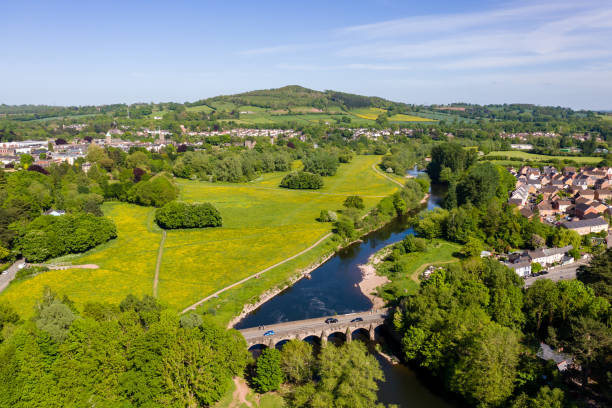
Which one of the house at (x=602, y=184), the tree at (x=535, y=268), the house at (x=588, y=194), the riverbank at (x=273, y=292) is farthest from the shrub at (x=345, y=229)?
the house at (x=602, y=184)

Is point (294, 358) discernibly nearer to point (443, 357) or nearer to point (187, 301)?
point (443, 357)

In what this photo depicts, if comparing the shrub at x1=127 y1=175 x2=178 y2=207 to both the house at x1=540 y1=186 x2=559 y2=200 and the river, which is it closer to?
the river

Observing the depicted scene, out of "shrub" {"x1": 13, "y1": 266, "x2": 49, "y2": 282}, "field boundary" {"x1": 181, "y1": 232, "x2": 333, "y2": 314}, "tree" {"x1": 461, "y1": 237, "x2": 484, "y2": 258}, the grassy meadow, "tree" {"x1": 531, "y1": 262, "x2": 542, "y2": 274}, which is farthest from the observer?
"tree" {"x1": 461, "y1": 237, "x2": 484, "y2": 258}

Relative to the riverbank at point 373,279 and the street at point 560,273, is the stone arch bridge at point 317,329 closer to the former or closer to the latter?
the riverbank at point 373,279

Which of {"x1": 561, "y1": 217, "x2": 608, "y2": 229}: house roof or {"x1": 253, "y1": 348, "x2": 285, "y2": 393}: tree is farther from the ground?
{"x1": 561, "y1": 217, "x2": 608, "y2": 229}: house roof

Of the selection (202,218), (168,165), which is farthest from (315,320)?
(168,165)

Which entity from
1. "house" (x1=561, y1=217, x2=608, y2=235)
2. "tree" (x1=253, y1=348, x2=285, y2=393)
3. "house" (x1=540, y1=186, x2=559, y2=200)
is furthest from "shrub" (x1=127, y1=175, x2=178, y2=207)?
"house" (x1=540, y1=186, x2=559, y2=200)

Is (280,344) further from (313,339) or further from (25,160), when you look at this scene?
(25,160)
